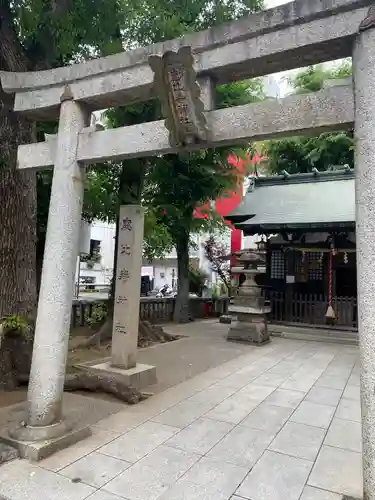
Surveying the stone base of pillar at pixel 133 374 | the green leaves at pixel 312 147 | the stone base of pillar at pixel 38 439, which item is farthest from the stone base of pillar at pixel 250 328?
the green leaves at pixel 312 147

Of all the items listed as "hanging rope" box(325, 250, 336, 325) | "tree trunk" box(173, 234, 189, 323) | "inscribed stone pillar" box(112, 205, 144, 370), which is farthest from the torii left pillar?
"tree trunk" box(173, 234, 189, 323)

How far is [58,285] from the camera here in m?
4.11

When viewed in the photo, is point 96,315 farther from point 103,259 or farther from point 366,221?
point 103,259

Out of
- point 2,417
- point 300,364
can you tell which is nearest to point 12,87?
point 2,417

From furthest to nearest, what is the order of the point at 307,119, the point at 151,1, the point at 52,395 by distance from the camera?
the point at 151,1 < the point at 52,395 < the point at 307,119

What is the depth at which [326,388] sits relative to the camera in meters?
6.38

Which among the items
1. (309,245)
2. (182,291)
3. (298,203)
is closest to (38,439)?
(309,245)

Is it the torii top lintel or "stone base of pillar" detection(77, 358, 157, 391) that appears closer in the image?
the torii top lintel

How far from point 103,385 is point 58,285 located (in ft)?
Result: 6.89

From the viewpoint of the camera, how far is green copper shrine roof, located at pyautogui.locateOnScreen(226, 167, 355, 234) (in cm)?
1176

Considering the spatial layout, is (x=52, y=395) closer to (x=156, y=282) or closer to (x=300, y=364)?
(x=300, y=364)

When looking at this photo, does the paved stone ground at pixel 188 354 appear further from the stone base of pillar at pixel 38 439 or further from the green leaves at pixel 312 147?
the green leaves at pixel 312 147

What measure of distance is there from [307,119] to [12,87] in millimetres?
3580

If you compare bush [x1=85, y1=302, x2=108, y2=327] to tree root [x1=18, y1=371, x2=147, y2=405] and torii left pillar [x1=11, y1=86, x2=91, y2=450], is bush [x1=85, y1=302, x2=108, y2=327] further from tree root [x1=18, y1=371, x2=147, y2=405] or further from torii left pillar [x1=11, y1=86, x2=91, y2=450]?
torii left pillar [x1=11, y1=86, x2=91, y2=450]
